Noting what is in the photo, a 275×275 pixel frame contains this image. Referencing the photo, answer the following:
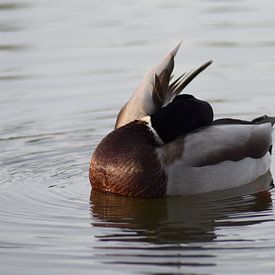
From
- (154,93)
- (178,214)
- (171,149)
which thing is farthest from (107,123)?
(178,214)

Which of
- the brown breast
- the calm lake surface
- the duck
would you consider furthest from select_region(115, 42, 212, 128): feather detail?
the calm lake surface

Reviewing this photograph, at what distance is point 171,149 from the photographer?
10.2 meters

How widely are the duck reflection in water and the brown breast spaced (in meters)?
0.09

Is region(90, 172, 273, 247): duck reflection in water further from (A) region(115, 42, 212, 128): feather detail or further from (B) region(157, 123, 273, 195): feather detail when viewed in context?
(A) region(115, 42, 212, 128): feather detail

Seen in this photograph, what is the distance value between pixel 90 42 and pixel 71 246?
7.36 m

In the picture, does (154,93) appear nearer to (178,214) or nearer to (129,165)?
(129,165)

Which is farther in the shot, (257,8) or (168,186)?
(257,8)

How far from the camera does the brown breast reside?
10.2m

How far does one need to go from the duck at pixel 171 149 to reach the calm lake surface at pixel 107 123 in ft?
0.49

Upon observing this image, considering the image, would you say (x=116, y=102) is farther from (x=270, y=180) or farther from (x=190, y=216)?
(x=190, y=216)

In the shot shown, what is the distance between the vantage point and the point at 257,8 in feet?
57.2

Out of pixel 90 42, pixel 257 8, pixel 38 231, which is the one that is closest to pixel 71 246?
pixel 38 231

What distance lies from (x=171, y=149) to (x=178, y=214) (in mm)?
705

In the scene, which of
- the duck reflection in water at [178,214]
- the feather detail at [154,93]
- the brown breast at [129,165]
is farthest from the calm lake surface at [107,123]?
the feather detail at [154,93]
